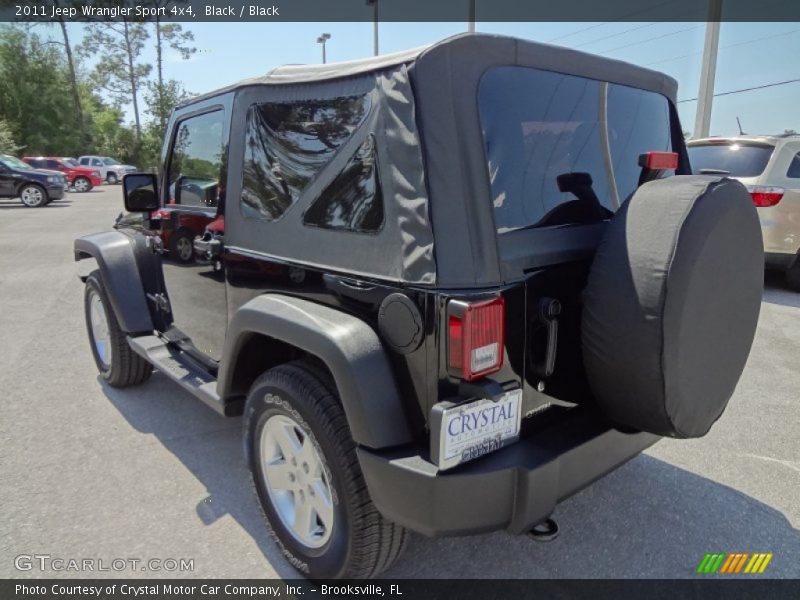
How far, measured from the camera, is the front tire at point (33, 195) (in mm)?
19172

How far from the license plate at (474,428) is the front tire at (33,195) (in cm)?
2195

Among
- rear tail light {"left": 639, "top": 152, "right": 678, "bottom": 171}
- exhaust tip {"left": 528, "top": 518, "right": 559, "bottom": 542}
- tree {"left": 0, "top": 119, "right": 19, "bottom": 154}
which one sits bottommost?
exhaust tip {"left": 528, "top": 518, "right": 559, "bottom": 542}

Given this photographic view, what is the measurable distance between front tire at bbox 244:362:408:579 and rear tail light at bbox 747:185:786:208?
259 inches

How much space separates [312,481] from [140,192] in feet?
8.08

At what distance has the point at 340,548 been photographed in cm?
204

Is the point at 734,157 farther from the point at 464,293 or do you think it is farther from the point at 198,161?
the point at 464,293

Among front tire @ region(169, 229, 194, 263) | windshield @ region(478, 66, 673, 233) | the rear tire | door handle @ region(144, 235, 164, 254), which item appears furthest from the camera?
the rear tire

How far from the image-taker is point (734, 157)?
685cm

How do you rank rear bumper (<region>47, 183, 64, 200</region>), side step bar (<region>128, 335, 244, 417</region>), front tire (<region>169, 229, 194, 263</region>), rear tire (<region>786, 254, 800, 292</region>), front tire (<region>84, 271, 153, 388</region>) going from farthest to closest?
rear bumper (<region>47, 183, 64, 200</region>) → rear tire (<region>786, 254, 800, 292</region>) → front tire (<region>84, 271, 153, 388</region>) → front tire (<region>169, 229, 194, 263</region>) → side step bar (<region>128, 335, 244, 417</region>)

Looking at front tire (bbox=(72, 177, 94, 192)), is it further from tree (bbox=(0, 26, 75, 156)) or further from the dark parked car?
tree (bbox=(0, 26, 75, 156))

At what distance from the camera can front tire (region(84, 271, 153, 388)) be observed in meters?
3.92

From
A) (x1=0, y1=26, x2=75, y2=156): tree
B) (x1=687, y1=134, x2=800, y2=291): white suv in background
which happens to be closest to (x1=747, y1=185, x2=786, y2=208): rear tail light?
(x1=687, y1=134, x2=800, y2=291): white suv in background

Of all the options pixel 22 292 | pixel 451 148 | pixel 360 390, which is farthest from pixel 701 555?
pixel 22 292

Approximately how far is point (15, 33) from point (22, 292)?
1677 inches
